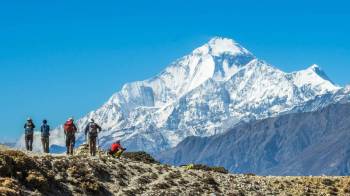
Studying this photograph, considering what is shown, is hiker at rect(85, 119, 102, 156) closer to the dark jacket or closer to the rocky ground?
the dark jacket

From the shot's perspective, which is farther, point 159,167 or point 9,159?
point 159,167

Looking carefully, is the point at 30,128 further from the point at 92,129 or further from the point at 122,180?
the point at 122,180

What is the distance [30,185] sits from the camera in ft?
164

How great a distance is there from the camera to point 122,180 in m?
60.2

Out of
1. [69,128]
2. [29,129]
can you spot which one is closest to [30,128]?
[29,129]

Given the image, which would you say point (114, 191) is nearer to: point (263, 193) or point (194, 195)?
point (194, 195)

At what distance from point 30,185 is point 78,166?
8.00 m

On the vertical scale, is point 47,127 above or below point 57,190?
above

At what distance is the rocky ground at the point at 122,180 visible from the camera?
5034 cm

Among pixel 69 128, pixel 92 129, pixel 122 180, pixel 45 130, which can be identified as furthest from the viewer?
pixel 92 129

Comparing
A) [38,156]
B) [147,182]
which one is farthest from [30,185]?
[147,182]

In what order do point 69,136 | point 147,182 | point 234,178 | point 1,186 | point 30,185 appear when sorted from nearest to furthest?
point 1,186 → point 30,185 → point 147,182 → point 69,136 → point 234,178

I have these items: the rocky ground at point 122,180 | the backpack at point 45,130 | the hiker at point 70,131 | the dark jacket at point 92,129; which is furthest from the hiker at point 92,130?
the backpack at point 45,130

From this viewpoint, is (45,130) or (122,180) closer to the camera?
(122,180)
